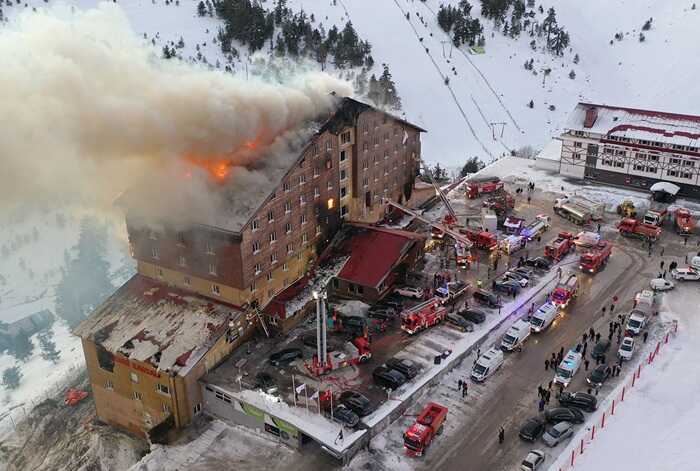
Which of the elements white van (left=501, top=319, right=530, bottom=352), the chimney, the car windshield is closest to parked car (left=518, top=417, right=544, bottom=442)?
the car windshield

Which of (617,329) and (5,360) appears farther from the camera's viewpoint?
(5,360)

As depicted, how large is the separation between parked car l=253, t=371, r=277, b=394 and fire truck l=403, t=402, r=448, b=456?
858cm

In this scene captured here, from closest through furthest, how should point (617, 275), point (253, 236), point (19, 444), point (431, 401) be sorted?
point (431, 401), point (253, 236), point (19, 444), point (617, 275)

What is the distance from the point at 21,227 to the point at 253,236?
5996 centimetres

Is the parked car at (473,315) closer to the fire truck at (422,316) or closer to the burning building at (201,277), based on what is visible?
the fire truck at (422,316)

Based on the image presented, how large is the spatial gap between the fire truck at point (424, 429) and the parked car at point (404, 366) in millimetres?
3028

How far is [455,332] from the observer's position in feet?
150

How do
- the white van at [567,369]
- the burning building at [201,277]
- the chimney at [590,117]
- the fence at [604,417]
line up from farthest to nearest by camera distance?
the chimney at [590,117], the burning building at [201,277], the white van at [567,369], the fence at [604,417]

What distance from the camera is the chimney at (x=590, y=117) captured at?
240 ft

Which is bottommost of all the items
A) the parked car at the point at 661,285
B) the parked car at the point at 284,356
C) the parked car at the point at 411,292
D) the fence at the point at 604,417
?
the fence at the point at 604,417

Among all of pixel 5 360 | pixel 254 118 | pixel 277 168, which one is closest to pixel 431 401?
pixel 277 168

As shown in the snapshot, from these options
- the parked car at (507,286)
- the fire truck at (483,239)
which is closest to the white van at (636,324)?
the parked car at (507,286)

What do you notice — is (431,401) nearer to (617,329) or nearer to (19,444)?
(617,329)

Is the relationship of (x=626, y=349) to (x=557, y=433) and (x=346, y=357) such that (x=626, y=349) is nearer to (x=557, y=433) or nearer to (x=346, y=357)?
(x=557, y=433)
